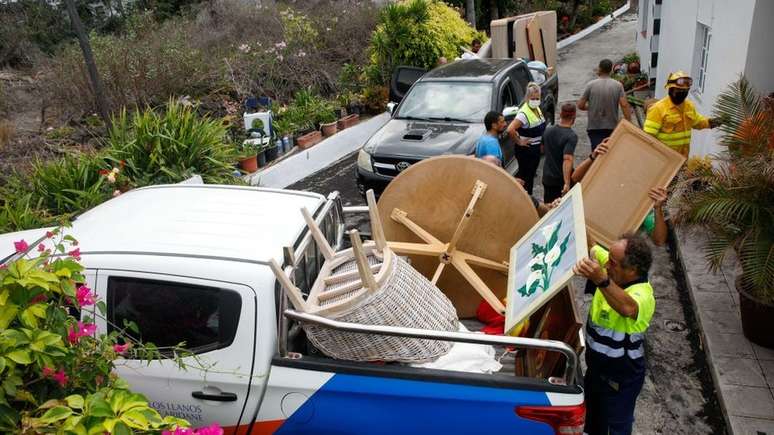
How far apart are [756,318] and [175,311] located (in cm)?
424

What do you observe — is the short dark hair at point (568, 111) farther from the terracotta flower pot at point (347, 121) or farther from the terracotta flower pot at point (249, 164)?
the terracotta flower pot at point (347, 121)

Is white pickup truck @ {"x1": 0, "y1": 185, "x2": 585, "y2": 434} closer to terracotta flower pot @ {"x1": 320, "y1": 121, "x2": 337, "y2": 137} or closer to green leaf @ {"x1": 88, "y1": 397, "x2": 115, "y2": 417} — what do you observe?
green leaf @ {"x1": 88, "y1": 397, "x2": 115, "y2": 417}

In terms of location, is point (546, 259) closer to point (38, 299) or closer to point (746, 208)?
point (746, 208)

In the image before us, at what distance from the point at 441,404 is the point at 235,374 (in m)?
1.03

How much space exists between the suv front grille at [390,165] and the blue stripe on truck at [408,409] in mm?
4712

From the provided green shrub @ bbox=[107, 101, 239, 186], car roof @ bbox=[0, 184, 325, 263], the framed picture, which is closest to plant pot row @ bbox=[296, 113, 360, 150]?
green shrub @ bbox=[107, 101, 239, 186]

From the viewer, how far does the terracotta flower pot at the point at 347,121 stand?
11546mm

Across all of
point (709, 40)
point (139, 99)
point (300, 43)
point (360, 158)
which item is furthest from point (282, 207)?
point (300, 43)

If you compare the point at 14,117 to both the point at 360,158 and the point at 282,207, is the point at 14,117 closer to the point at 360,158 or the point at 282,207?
the point at 360,158

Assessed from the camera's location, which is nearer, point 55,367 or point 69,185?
point 55,367

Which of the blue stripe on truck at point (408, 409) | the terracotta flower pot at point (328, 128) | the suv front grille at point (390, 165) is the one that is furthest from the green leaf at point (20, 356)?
the terracotta flower pot at point (328, 128)

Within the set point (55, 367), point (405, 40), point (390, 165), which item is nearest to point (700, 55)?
point (390, 165)

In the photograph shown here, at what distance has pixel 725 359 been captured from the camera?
15.0 ft

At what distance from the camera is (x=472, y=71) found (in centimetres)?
908
